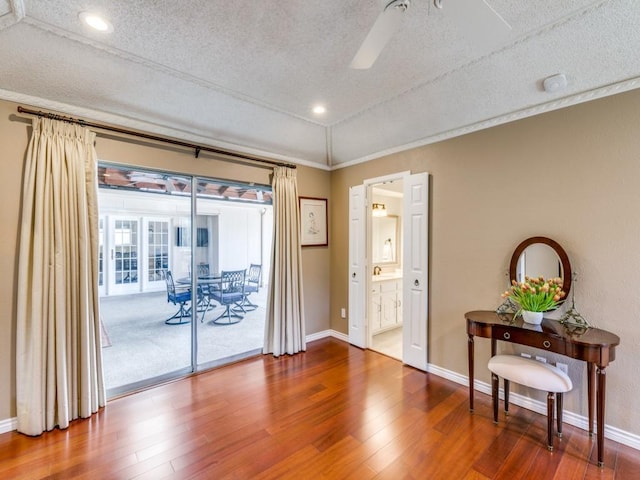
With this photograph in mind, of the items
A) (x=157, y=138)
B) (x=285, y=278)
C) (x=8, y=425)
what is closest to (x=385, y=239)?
(x=285, y=278)

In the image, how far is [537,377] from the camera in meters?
2.18

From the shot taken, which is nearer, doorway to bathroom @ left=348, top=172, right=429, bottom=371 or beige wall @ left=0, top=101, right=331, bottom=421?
beige wall @ left=0, top=101, right=331, bottom=421

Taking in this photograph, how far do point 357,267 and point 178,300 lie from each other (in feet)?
7.47

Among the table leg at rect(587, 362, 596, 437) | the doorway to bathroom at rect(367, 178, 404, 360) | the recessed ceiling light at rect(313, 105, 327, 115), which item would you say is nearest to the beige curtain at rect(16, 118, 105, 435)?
the recessed ceiling light at rect(313, 105, 327, 115)

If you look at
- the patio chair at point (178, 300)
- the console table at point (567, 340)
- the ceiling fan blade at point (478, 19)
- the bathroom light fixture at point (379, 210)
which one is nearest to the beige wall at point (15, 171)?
the patio chair at point (178, 300)

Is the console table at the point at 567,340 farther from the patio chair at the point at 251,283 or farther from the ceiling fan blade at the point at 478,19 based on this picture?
the patio chair at the point at 251,283

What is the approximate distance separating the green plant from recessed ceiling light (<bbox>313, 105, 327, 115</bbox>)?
240 cm

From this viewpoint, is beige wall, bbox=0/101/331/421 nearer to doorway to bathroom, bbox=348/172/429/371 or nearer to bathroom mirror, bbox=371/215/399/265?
doorway to bathroom, bbox=348/172/429/371

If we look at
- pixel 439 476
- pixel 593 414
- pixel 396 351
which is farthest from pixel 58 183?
pixel 593 414

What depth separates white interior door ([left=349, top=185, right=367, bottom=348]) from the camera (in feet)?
13.3

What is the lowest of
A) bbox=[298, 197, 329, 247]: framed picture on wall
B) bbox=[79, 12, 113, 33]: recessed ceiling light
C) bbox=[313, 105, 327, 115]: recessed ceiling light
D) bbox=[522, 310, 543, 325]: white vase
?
bbox=[522, 310, 543, 325]: white vase

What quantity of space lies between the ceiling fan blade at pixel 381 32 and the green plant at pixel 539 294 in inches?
81.7

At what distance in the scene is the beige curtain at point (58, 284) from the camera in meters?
2.28

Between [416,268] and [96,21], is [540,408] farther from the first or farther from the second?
[96,21]
